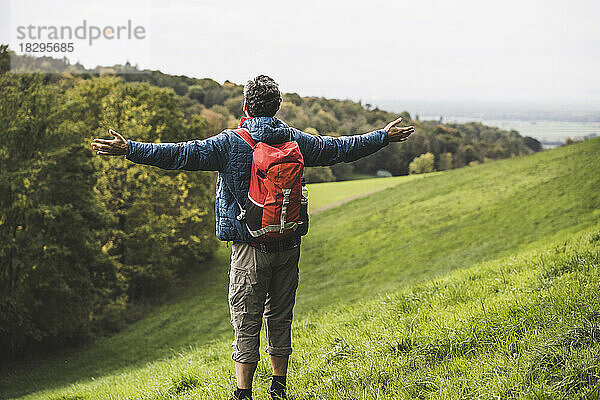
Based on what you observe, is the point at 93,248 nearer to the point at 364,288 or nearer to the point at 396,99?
the point at 364,288

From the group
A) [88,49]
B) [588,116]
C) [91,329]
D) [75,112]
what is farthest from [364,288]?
[588,116]

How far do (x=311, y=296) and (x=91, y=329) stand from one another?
10526mm

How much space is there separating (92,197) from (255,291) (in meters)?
20.7

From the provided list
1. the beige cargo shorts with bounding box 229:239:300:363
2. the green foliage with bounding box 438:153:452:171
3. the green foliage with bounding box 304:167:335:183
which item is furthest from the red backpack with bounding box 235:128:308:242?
the green foliage with bounding box 438:153:452:171

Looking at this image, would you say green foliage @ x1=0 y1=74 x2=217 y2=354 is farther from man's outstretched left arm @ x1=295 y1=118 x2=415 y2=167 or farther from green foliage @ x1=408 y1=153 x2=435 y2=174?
green foliage @ x1=408 y1=153 x2=435 y2=174

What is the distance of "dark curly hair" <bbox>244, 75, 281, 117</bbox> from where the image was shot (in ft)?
13.7

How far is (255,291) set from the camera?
13.6 ft

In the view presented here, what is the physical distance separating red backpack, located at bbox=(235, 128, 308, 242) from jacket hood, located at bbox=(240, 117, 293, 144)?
78 millimetres

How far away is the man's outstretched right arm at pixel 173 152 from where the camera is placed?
4.03m

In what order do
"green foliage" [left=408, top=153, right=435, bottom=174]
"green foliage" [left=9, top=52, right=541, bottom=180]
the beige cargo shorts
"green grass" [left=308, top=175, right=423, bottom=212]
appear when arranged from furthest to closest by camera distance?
1. "green foliage" [left=408, top=153, right=435, bottom=174]
2. "green grass" [left=308, top=175, right=423, bottom=212]
3. "green foliage" [left=9, top=52, right=541, bottom=180]
4. the beige cargo shorts

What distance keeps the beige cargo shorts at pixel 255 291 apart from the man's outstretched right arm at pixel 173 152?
72cm

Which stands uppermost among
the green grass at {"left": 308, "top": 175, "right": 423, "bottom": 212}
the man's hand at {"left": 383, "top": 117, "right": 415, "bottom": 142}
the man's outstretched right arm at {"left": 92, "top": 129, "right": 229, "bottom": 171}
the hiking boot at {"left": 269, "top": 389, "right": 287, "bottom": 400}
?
the man's hand at {"left": 383, "top": 117, "right": 415, "bottom": 142}

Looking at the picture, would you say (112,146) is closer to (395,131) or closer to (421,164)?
(395,131)

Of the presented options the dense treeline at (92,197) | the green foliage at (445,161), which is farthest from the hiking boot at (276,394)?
the green foliage at (445,161)
